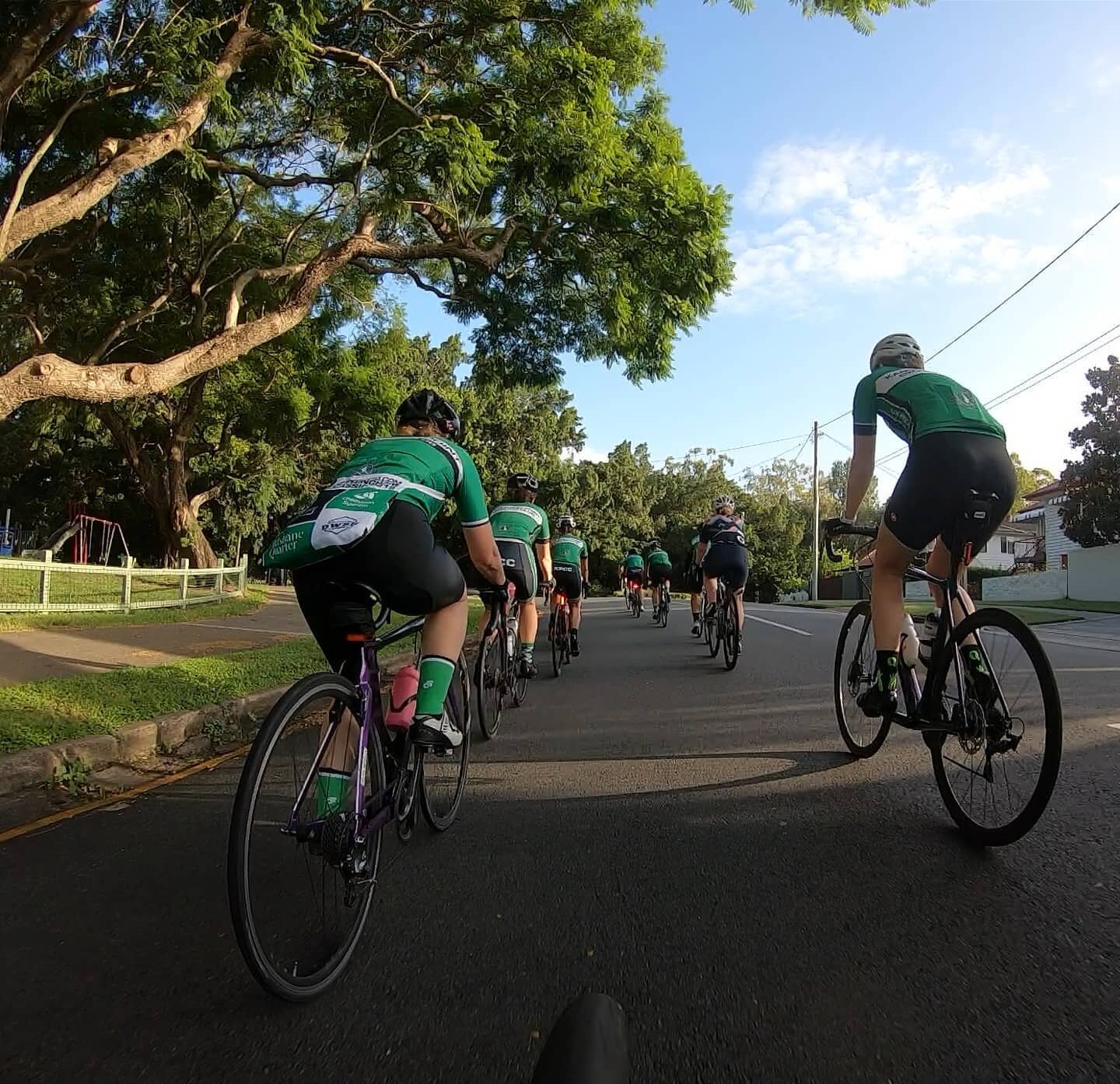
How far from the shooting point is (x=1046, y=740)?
9.17 ft

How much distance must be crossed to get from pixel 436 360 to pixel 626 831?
39.8 m

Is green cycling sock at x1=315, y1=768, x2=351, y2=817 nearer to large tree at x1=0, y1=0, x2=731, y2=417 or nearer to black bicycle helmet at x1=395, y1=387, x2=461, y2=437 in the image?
black bicycle helmet at x1=395, y1=387, x2=461, y2=437

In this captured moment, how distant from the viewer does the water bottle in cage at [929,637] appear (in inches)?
145

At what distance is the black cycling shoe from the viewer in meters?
3.75

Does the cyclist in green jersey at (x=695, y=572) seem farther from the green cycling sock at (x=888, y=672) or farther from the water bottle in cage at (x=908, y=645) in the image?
the green cycling sock at (x=888, y=672)

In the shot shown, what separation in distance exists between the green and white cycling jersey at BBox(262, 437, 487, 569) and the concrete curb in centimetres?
264

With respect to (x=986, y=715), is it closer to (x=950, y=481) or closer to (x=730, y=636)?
(x=950, y=481)

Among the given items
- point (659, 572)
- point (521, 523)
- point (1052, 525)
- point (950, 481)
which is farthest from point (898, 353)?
point (1052, 525)

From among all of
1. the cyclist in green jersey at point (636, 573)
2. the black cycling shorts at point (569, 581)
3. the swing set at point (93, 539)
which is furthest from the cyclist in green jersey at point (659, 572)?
the swing set at point (93, 539)

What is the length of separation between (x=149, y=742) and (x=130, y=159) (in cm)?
848

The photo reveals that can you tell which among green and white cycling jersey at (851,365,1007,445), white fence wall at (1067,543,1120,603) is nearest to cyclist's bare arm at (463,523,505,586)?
green and white cycling jersey at (851,365,1007,445)

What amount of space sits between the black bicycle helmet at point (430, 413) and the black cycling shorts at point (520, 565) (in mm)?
2496

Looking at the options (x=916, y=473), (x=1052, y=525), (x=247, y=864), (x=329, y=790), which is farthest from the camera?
(x=1052, y=525)

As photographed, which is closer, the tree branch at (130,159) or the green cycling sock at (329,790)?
the green cycling sock at (329,790)
